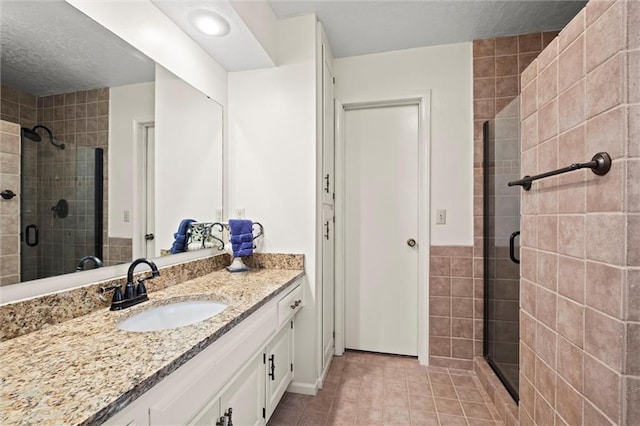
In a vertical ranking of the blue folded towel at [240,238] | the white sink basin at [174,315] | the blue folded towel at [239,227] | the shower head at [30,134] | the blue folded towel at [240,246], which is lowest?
the white sink basin at [174,315]

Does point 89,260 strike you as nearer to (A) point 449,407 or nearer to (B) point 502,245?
(A) point 449,407

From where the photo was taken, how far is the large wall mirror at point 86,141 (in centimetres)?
94

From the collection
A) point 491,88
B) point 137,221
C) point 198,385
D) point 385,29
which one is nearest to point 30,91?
point 137,221

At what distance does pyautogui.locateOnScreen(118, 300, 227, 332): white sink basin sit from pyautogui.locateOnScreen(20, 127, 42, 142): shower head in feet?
2.26

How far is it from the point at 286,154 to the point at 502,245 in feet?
5.15

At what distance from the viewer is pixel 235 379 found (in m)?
1.13

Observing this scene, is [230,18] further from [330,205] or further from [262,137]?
[330,205]

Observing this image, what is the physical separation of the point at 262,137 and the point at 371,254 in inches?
51.1

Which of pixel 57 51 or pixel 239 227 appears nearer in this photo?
pixel 57 51

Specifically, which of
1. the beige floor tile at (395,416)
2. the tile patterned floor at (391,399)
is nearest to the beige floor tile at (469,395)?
the tile patterned floor at (391,399)

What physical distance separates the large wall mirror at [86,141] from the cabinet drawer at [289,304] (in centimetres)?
69

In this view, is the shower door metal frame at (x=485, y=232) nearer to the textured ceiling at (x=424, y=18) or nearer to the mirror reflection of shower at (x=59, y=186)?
the textured ceiling at (x=424, y=18)

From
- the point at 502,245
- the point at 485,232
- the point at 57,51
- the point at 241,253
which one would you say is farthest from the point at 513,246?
the point at 57,51

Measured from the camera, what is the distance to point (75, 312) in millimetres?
1021
